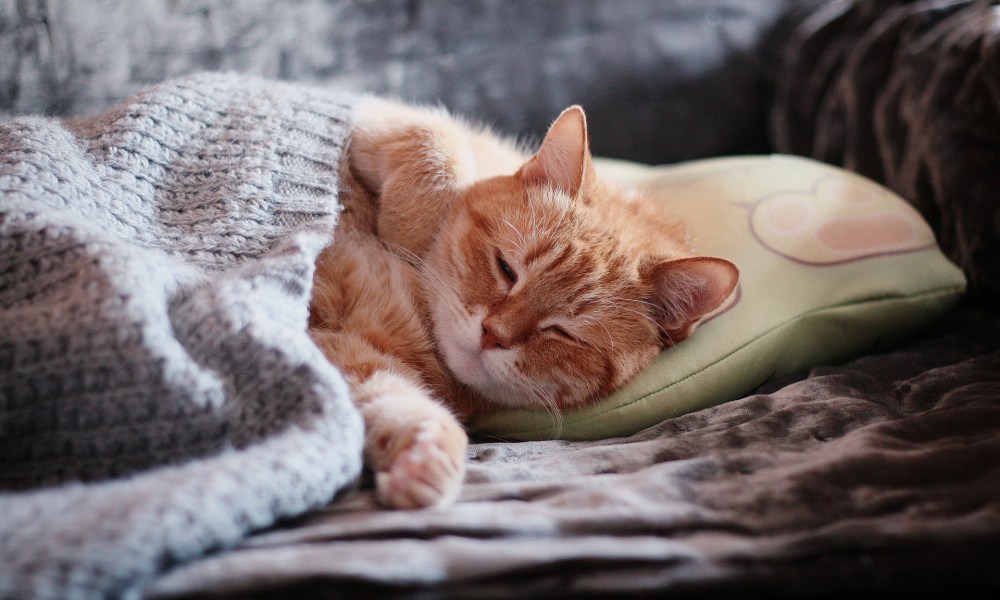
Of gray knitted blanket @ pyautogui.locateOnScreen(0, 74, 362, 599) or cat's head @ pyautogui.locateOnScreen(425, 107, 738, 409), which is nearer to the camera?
gray knitted blanket @ pyautogui.locateOnScreen(0, 74, 362, 599)

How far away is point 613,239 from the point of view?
4.36ft

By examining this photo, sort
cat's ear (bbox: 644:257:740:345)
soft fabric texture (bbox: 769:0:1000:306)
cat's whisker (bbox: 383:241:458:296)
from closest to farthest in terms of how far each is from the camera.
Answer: cat's ear (bbox: 644:257:740:345) < cat's whisker (bbox: 383:241:458:296) < soft fabric texture (bbox: 769:0:1000:306)

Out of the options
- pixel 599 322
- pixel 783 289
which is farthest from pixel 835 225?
pixel 599 322

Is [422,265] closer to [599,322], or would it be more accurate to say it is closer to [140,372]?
[599,322]

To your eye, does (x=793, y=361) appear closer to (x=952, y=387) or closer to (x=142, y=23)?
(x=952, y=387)

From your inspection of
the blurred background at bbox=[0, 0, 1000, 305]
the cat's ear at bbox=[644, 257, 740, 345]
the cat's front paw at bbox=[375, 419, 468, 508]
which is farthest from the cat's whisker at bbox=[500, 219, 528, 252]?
the blurred background at bbox=[0, 0, 1000, 305]

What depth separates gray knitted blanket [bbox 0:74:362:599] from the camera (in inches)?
29.5

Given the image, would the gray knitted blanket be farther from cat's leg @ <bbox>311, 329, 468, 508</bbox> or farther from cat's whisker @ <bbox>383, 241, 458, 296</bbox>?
cat's whisker @ <bbox>383, 241, 458, 296</bbox>

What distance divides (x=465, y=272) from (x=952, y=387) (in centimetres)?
91

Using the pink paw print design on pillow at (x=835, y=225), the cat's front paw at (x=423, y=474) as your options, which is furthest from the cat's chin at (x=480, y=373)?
the pink paw print design on pillow at (x=835, y=225)

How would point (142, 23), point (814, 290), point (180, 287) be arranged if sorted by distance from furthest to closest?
1. point (142, 23)
2. point (814, 290)
3. point (180, 287)

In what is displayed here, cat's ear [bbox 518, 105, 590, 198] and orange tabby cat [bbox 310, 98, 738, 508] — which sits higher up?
cat's ear [bbox 518, 105, 590, 198]

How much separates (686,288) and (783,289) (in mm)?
257

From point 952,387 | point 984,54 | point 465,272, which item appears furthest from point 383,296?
point 984,54
